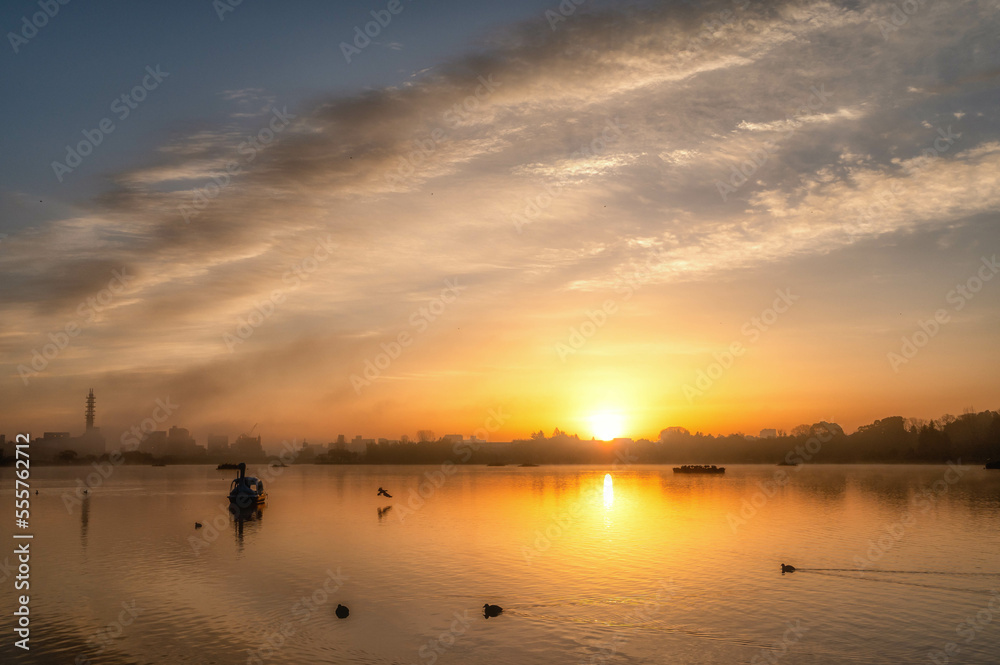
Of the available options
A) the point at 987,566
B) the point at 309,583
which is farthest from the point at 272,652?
the point at 987,566

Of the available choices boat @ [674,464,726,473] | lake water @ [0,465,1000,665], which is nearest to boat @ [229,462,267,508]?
lake water @ [0,465,1000,665]

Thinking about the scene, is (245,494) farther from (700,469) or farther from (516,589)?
(700,469)

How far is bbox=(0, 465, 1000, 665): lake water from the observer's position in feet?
85.7

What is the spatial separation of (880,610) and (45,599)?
41.1 metres

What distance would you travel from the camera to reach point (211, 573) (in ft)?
134

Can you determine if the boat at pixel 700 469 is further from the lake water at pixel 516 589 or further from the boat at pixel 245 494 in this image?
the boat at pixel 245 494

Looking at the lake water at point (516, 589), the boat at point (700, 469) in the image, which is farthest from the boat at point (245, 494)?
the boat at point (700, 469)

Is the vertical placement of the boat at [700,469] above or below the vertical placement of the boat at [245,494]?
below

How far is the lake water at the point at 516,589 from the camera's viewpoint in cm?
2611

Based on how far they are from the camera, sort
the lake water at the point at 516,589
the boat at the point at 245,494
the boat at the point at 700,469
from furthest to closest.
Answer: the boat at the point at 700,469, the boat at the point at 245,494, the lake water at the point at 516,589

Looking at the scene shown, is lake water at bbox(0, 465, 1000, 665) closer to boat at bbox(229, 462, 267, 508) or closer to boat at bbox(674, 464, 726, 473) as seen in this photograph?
boat at bbox(229, 462, 267, 508)

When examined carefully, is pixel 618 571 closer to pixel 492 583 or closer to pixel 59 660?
pixel 492 583

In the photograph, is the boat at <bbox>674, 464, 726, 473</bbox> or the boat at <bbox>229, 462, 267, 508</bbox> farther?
the boat at <bbox>674, 464, 726, 473</bbox>

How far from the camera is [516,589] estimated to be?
3600cm
